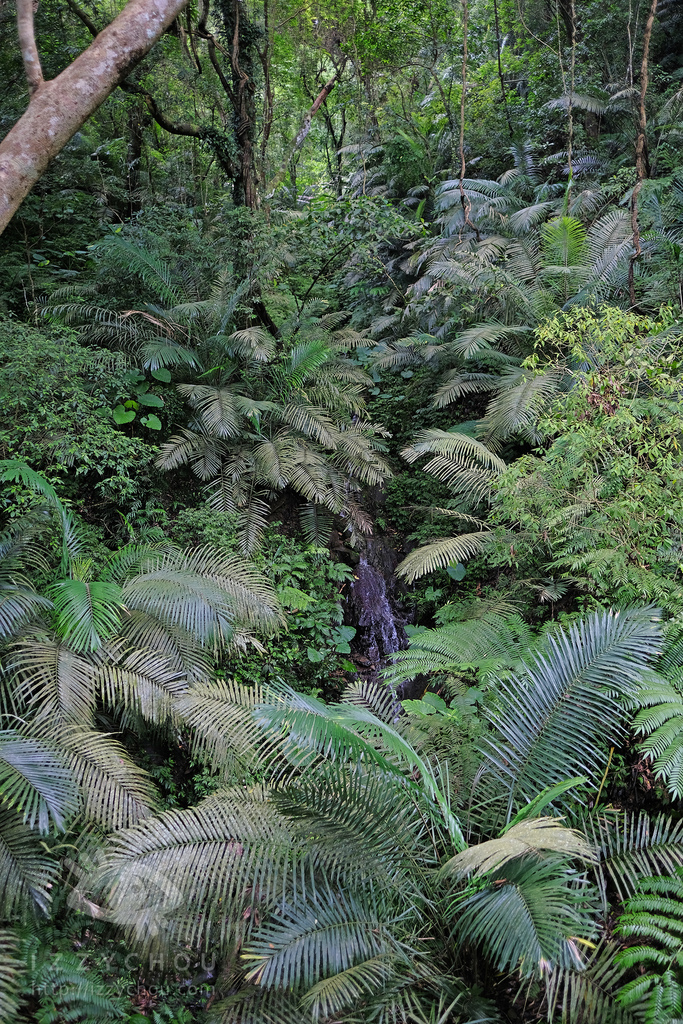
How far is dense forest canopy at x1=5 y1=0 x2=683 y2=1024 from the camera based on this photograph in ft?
8.33

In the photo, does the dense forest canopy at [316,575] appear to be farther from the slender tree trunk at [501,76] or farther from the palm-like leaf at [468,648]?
the slender tree trunk at [501,76]

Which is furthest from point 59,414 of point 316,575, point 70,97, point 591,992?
point 591,992

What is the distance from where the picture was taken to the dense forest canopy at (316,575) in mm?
2539

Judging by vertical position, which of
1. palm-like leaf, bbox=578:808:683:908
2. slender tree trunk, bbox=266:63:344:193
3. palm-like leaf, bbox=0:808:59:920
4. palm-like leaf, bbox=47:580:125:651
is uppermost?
slender tree trunk, bbox=266:63:344:193

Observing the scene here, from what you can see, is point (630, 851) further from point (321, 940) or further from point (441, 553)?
point (441, 553)

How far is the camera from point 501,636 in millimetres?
4008

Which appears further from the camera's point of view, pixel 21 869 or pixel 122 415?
pixel 122 415

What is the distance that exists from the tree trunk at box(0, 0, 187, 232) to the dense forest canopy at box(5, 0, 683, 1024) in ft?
0.12

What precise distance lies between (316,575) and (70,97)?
3759 mm

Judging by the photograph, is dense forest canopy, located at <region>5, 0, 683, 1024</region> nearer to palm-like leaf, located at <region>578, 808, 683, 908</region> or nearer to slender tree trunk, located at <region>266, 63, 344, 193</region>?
palm-like leaf, located at <region>578, 808, 683, 908</region>

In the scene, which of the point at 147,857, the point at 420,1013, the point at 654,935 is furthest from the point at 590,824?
the point at 147,857

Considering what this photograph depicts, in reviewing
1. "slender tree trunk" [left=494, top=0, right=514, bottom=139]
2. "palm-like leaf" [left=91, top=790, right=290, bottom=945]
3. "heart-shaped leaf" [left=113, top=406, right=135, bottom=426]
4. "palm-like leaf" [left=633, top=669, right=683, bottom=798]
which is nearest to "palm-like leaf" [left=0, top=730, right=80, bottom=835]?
"palm-like leaf" [left=91, top=790, right=290, bottom=945]

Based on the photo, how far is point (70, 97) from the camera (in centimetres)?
390

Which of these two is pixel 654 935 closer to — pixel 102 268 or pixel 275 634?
pixel 275 634
